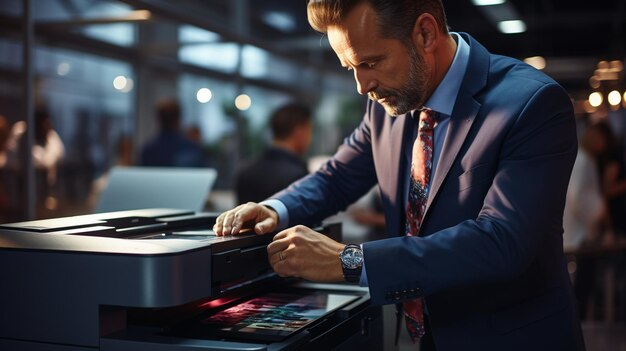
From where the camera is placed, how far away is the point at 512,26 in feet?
34.4

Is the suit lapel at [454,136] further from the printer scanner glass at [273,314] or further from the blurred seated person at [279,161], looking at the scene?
the blurred seated person at [279,161]

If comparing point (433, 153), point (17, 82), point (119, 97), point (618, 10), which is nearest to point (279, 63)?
point (119, 97)

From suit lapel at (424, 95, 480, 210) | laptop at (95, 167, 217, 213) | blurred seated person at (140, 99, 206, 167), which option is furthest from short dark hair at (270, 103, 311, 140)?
suit lapel at (424, 95, 480, 210)

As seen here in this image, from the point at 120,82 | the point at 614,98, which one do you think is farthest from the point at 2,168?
the point at 614,98

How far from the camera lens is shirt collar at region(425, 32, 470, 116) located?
1609mm

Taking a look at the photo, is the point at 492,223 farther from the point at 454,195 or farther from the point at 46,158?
the point at 46,158

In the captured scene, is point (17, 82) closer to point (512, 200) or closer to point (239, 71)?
point (512, 200)

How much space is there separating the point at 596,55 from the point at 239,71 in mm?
10397

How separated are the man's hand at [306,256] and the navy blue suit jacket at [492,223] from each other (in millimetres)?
66

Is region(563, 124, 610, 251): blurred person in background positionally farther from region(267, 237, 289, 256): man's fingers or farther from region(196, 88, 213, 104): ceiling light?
region(267, 237, 289, 256): man's fingers

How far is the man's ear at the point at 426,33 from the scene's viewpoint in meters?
1.53

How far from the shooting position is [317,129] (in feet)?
25.2

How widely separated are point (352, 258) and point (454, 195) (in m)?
0.30

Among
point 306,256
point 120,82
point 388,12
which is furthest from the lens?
point 120,82
